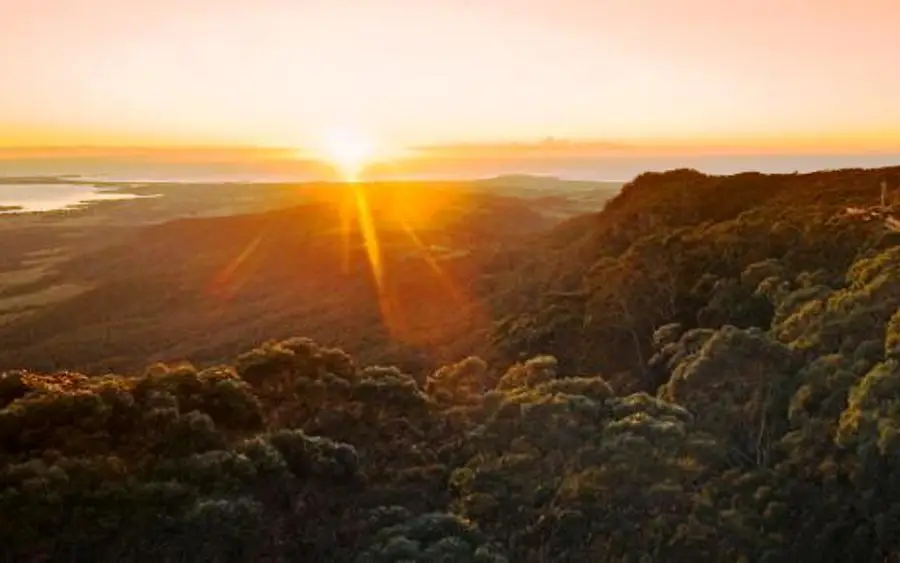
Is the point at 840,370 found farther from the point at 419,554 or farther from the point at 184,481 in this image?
the point at 184,481

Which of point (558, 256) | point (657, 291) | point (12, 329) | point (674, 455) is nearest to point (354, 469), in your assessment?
point (674, 455)

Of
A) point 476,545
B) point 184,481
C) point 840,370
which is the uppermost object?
point 840,370

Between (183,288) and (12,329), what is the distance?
29.2 metres

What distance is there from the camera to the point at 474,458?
88.2 ft

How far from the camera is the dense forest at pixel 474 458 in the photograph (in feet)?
73.4

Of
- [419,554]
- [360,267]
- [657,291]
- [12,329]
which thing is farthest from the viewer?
[360,267]

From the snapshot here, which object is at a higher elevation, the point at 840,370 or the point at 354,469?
the point at 840,370

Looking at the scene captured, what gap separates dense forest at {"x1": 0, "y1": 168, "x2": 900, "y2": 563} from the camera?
73.4ft

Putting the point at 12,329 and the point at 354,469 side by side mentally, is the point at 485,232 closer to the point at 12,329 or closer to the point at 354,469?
the point at 12,329

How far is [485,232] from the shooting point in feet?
652

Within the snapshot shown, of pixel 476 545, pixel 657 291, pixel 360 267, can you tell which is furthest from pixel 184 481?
pixel 360 267

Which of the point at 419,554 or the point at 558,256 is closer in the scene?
the point at 419,554

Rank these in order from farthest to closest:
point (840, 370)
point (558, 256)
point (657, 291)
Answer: point (558, 256), point (657, 291), point (840, 370)

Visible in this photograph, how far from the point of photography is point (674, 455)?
25.9 m
